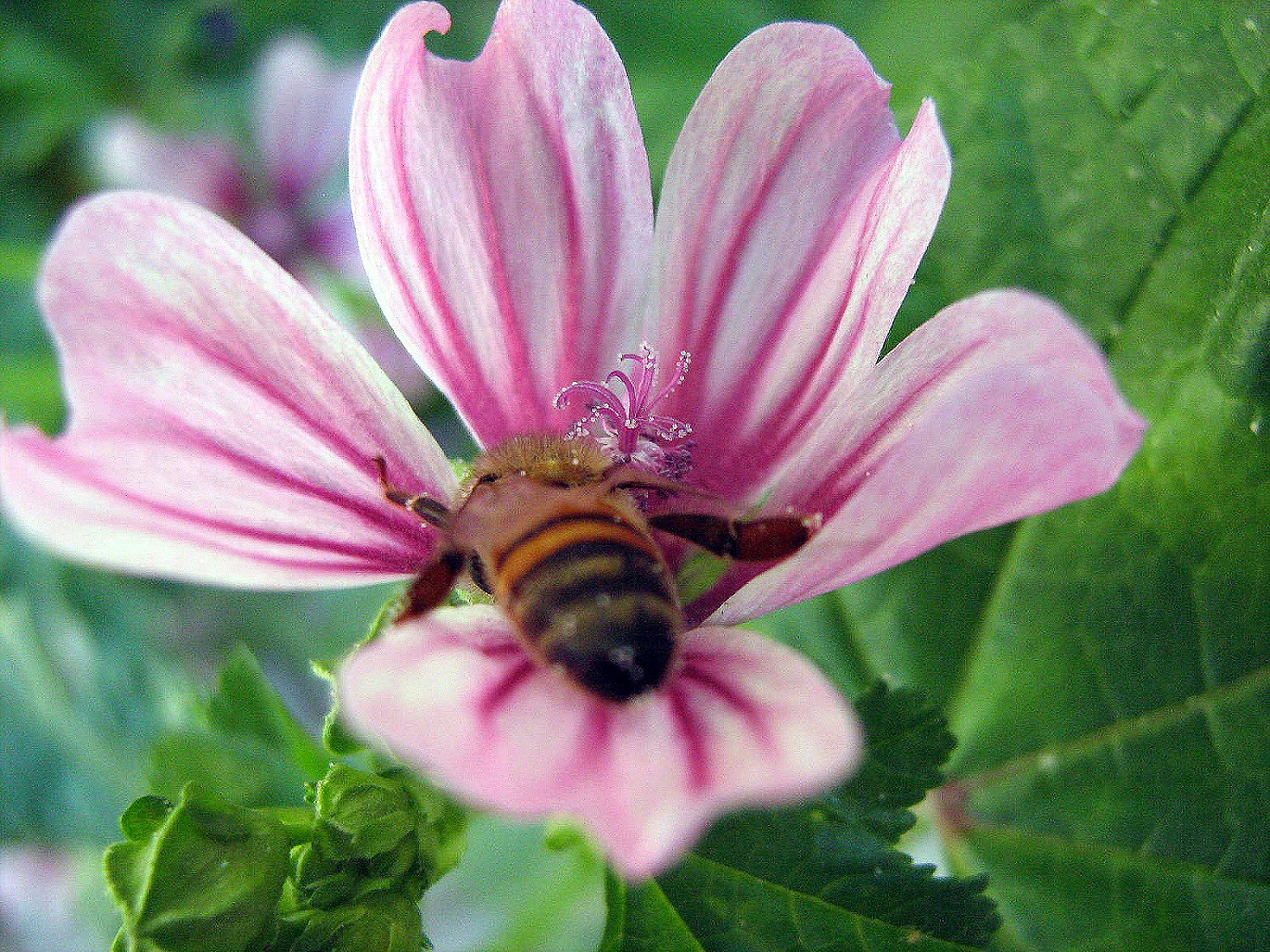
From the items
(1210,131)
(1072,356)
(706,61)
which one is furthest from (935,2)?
(1072,356)

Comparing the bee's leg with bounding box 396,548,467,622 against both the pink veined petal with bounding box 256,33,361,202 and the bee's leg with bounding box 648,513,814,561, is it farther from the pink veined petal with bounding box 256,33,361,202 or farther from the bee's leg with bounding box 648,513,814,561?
the pink veined petal with bounding box 256,33,361,202

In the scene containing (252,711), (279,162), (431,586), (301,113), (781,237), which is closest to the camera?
(431,586)

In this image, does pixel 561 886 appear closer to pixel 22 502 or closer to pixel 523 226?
pixel 523 226

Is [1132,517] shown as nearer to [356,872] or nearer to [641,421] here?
[641,421]

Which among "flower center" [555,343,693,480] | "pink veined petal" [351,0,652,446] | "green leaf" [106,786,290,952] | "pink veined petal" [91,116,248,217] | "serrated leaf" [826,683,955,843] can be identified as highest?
"pink veined petal" [91,116,248,217]

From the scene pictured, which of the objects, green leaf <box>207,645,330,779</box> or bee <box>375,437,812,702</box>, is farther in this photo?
green leaf <box>207,645,330,779</box>

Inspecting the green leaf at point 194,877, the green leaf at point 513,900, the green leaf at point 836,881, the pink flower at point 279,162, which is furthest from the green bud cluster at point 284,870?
the pink flower at point 279,162

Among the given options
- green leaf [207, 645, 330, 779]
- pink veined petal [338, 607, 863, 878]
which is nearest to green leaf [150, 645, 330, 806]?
green leaf [207, 645, 330, 779]

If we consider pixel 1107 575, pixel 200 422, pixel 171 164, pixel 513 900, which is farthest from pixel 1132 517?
pixel 171 164
